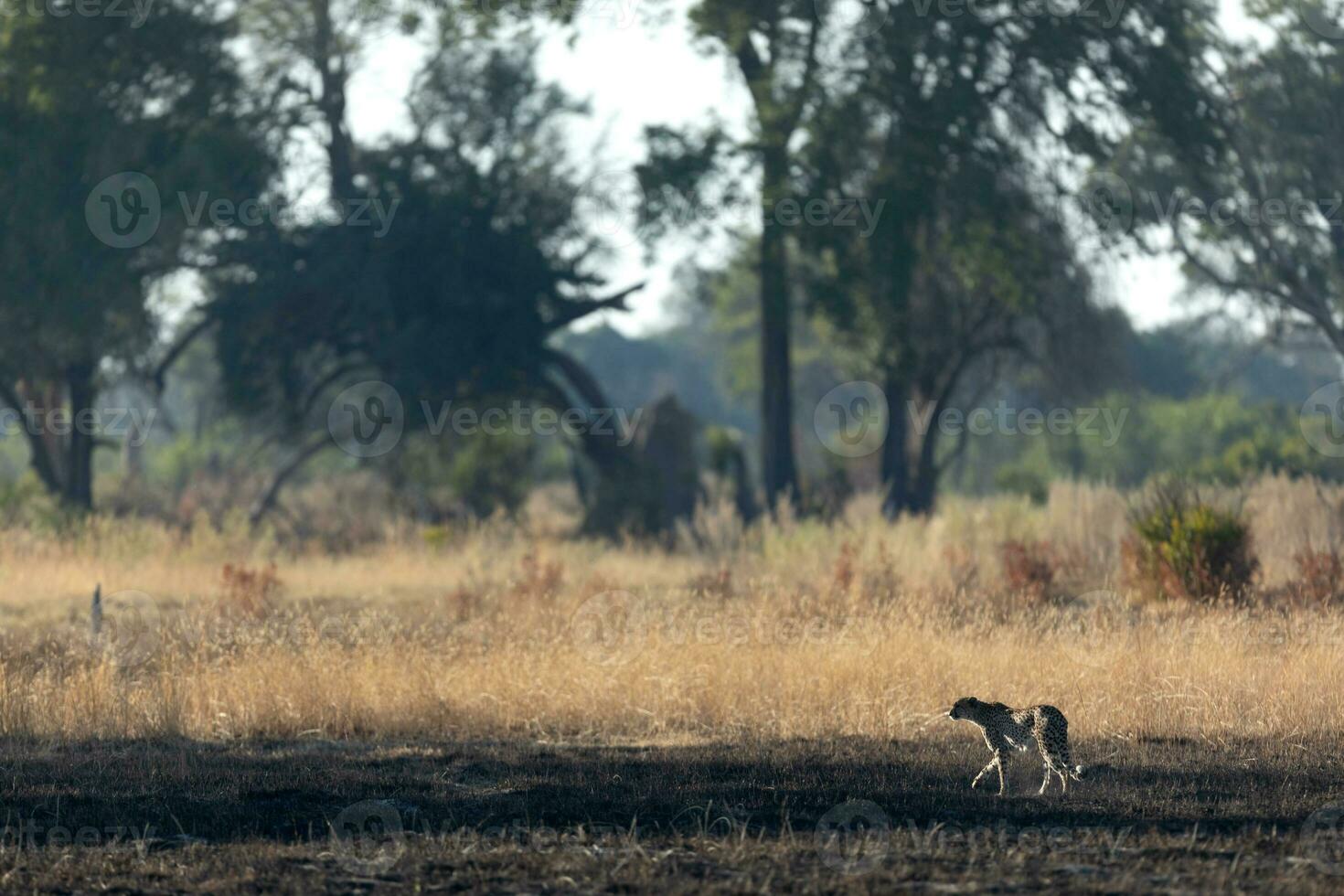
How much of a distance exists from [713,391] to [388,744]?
7721cm

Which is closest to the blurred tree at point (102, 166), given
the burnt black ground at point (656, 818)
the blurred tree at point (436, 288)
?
the blurred tree at point (436, 288)

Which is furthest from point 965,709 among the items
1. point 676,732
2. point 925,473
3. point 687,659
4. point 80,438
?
point 80,438

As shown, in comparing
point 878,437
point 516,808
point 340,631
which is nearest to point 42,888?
point 516,808

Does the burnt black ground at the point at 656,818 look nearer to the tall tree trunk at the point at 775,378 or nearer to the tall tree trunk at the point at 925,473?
the tall tree trunk at the point at 775,378

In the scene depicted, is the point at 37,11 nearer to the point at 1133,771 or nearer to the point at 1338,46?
the point at 1338,46

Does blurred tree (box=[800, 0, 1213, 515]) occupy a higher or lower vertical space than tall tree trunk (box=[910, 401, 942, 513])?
higher

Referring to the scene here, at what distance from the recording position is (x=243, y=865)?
291 inches

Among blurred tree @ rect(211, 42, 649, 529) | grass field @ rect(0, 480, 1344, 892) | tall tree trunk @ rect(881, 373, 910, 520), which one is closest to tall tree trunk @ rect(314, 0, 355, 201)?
blurred tree @ rect(211, 42, 649, 529)

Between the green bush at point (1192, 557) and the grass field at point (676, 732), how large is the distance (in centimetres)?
29

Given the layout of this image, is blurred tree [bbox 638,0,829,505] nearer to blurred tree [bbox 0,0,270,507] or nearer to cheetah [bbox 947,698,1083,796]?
blurred tree [bbox 0,0,270,507]

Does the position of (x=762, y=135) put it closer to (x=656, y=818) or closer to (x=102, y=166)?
(x=102, y=166)

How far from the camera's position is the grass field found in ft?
24.5

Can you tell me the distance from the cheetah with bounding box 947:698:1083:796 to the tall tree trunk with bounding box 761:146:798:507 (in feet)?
62.8

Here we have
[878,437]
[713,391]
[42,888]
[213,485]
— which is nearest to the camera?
[42,888]
